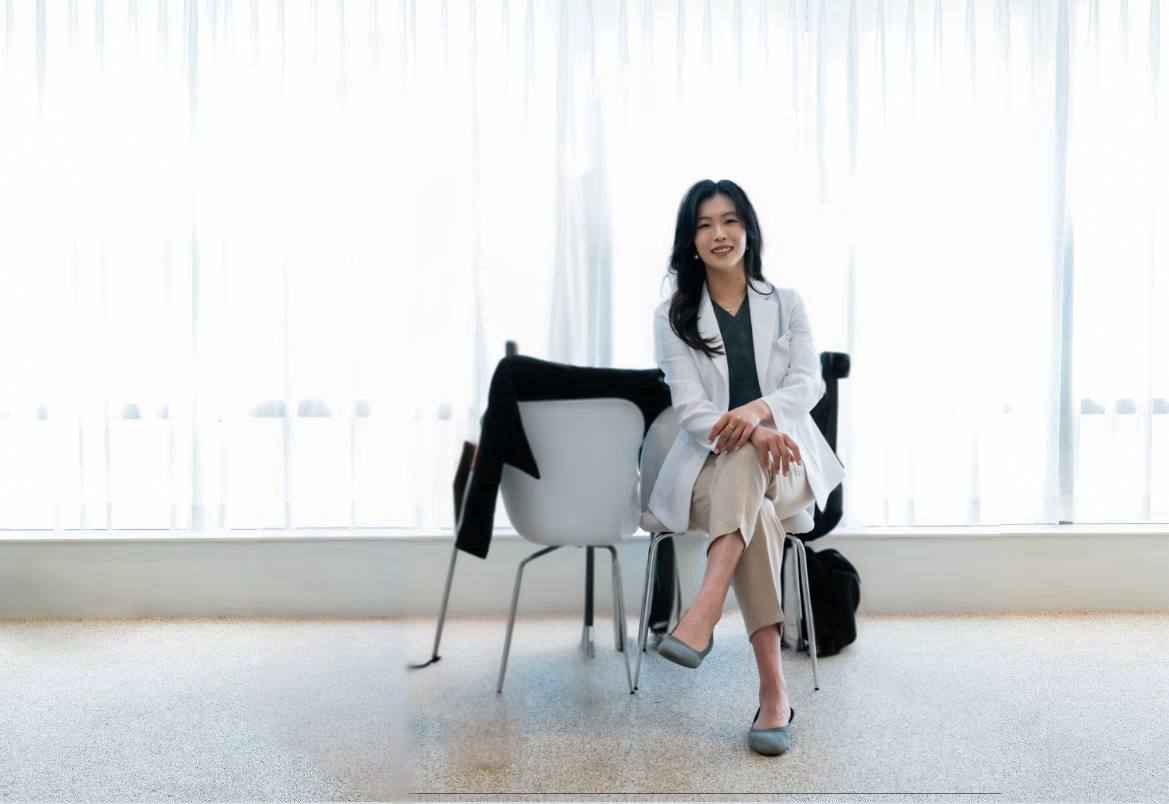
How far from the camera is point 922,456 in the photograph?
2.30 meters

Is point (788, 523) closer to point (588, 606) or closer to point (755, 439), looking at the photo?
point (755, 439)

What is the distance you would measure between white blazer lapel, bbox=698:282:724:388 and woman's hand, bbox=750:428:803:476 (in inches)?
6.3

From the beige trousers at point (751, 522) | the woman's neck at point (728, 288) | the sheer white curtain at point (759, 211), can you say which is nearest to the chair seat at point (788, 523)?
the beige trousers at point (751, 522)

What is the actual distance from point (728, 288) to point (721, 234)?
0.11 m

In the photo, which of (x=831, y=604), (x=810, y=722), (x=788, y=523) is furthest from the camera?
(x=831, y=604)

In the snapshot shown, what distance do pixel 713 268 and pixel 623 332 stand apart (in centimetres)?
49

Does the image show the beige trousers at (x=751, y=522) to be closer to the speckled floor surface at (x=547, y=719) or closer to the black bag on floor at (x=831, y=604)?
the speckled floor surface at (x=547, y=719)

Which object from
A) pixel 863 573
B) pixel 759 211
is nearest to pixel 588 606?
pixel 863 573

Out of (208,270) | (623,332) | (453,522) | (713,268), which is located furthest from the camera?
(623,332)

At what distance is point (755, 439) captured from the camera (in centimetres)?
158

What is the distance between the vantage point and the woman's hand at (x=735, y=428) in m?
1.59

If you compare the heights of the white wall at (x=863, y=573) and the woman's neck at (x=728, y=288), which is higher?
the woman's neck at (x=728, y=288)

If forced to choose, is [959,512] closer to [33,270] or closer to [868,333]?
[868,333]

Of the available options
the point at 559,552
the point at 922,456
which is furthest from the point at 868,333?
the point at 559,552
